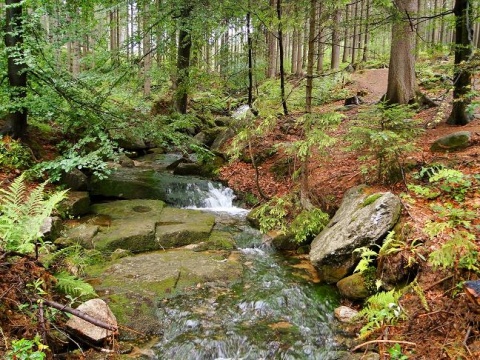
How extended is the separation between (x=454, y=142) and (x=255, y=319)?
5.76 m

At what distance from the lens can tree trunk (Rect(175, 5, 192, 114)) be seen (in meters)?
11.0

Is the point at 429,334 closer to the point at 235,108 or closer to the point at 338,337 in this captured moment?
the point at 338,337

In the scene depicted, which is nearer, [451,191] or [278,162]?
[451,191]

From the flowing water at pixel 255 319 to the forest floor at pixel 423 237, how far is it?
2.39ft

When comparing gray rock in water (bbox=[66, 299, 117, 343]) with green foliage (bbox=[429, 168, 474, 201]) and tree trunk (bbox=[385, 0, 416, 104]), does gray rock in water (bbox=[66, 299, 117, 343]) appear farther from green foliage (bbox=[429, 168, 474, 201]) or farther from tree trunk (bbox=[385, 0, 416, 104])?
tree trunk (bbox=[385, 0, 416, 104])

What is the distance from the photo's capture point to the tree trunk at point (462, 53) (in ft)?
24.4

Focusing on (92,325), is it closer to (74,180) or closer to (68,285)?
(68,285)

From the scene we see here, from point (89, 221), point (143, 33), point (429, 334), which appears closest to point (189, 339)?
point (429, 334)

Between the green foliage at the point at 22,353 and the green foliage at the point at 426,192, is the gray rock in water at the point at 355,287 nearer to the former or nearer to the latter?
the green foliage at the point at 426,192

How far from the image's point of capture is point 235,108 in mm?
21719

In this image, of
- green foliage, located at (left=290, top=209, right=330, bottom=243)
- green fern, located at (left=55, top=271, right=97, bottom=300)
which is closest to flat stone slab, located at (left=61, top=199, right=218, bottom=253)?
green foliage, located at (left=290, top=209, right=330, bottom=243)

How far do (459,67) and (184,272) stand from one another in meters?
6.63

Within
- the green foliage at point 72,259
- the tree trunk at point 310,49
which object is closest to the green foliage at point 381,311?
the tree trunk at point 310,49

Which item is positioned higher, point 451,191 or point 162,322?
point 451,191
